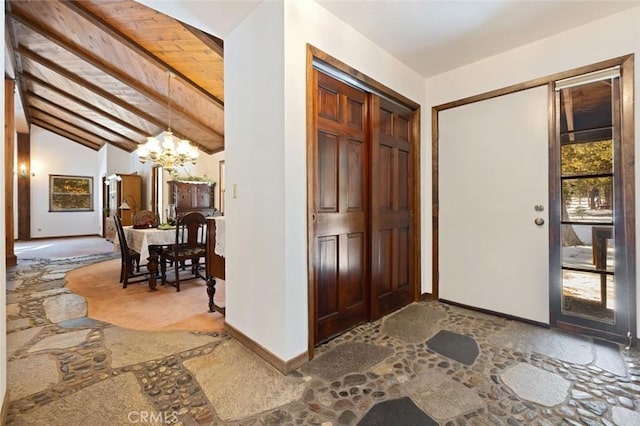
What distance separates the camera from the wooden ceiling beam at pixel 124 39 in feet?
10.6

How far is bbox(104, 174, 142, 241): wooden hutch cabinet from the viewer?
7912mm

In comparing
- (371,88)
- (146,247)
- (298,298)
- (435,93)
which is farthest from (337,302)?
(146,247)

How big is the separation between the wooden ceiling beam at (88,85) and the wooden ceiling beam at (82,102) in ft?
4.02

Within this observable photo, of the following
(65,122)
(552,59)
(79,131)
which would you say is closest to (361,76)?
(552,59)

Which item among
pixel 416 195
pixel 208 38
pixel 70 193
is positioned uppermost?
pixel 208 38

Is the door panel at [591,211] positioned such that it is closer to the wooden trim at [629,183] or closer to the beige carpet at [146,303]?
the wooden trim at [629,183]

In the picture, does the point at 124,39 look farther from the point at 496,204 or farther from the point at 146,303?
the point at 496,204

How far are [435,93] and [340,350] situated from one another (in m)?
2.63

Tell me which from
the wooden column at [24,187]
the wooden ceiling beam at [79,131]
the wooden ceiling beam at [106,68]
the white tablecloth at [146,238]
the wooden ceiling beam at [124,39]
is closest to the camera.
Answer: the wooden ceiling beam at [124,39]

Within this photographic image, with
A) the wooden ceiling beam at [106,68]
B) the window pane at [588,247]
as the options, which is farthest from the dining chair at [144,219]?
the window pane at [588,247]

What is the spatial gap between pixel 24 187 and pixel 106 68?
685cm

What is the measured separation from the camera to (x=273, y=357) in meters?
1.81

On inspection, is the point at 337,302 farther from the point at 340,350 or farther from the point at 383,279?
the point at 383,279

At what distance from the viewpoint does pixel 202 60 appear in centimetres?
375
